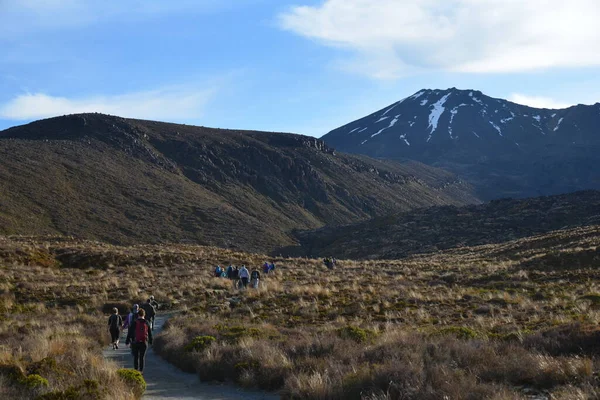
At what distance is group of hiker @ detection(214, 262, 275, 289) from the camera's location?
88.9 ft

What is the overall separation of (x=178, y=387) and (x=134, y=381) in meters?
1.52

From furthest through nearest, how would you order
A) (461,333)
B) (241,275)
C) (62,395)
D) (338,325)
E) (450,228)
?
(450,228) < (241,275) < (338,325) < (461,333) < (62,395)

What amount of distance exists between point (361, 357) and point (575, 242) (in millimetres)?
39063

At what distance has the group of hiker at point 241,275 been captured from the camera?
27094 millimetres

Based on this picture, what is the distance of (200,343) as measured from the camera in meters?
12.9

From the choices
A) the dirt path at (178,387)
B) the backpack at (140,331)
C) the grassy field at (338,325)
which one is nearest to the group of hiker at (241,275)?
the grassy field at (338,325)

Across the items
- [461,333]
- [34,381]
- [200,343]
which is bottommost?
[200,343]

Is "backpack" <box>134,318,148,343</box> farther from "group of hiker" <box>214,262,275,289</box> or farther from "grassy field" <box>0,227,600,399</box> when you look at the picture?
"group of hiker" <box>214,262,275,289</box>

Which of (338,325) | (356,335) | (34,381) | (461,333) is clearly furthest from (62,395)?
(338,325)

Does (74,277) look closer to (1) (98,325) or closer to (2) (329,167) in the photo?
(1) (98,325)

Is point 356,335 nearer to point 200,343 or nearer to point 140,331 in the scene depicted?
point 200,343

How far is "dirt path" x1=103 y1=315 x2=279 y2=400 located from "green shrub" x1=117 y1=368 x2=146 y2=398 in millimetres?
352

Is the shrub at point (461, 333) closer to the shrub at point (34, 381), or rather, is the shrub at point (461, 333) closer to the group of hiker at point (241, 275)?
the shrub at point (34, 381)

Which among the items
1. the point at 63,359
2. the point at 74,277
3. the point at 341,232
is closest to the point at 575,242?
the point at 74,277
